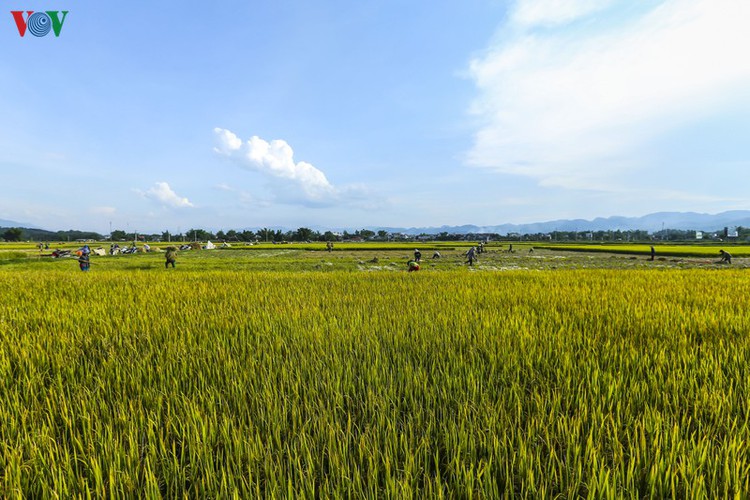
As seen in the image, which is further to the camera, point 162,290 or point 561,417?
point 162,290

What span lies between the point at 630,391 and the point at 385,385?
1726 mm

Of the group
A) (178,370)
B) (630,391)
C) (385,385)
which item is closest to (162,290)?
(178,370)

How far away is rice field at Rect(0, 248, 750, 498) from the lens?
4.44 feet

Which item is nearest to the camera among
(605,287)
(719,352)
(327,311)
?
(719,352)

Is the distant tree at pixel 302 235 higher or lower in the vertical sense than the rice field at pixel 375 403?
higher

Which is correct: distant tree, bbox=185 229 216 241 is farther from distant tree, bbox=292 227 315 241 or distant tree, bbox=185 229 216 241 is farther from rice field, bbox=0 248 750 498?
rice field, bbox=0 248 750 498

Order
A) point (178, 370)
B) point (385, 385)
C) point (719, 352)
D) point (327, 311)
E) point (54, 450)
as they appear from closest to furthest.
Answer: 1. point (54, 450)
2. point (385, 385)
3. point (178, 370)
4. point (719, 352)
5. point (327, 311)

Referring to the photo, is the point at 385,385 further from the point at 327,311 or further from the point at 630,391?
the point at 327,311

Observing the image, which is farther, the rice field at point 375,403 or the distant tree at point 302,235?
the distant tree at point 302,235

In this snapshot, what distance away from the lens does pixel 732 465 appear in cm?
139

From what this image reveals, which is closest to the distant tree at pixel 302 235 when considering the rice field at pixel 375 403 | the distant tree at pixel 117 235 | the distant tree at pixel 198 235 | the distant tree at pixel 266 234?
the distant tree at pixel 266 234

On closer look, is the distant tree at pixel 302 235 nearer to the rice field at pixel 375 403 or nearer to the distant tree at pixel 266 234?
the distant tree at pixel 266 234

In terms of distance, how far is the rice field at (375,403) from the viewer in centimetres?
135

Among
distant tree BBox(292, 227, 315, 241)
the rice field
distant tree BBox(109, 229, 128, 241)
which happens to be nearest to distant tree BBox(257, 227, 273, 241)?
distant tree BBox(292, 227, 315, 241)
